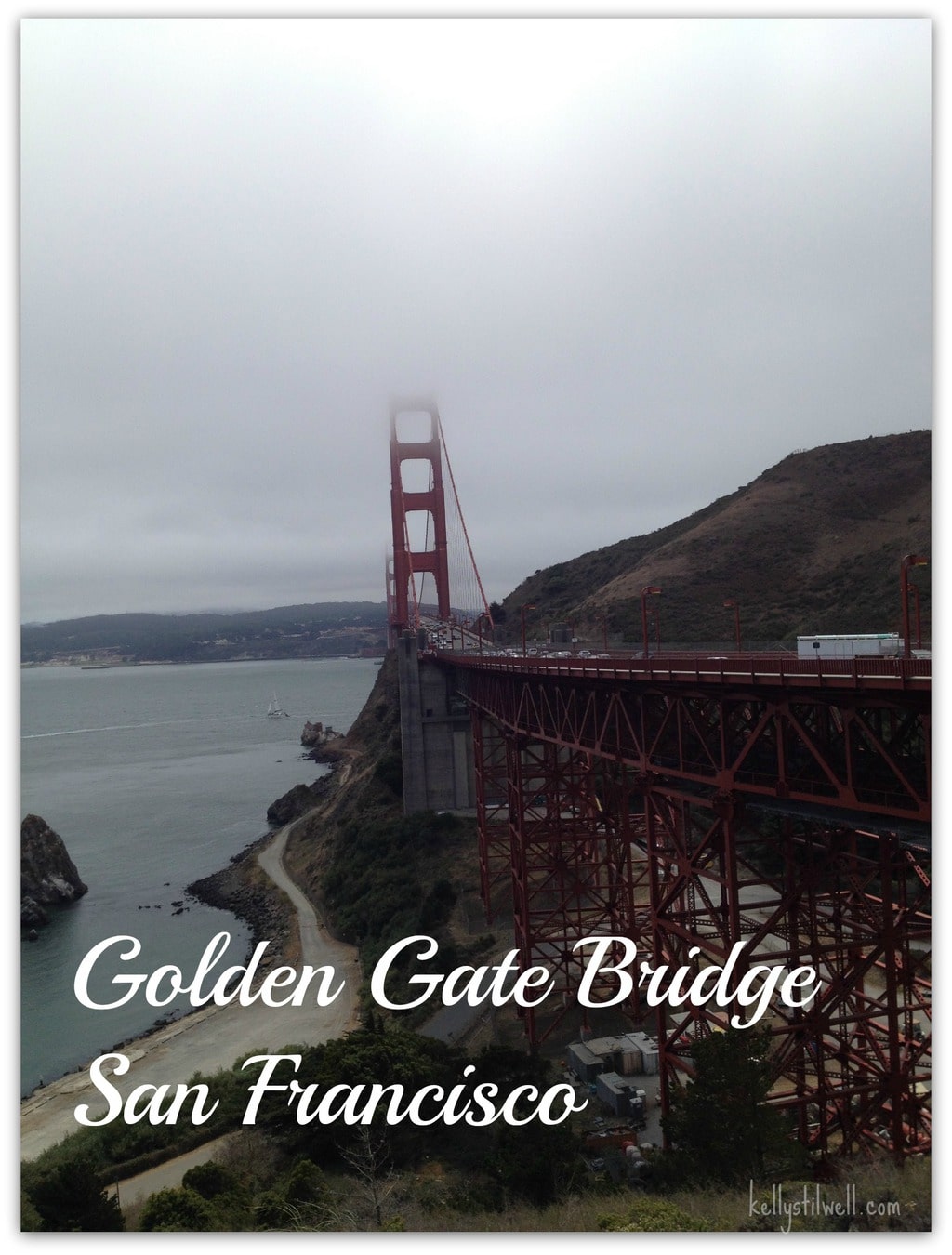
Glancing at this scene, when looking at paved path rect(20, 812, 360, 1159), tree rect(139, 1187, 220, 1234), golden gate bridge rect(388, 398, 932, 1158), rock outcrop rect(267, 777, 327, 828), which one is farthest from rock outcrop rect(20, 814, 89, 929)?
tree rect(139, 1187, 220, 1234)

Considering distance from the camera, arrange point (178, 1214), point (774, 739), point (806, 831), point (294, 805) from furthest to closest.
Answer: point (294, 805), point (806, 831), point (774, 739), point (178, 1214)

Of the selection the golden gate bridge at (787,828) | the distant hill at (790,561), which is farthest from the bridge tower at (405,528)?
the golden gate bridge at (787,828)

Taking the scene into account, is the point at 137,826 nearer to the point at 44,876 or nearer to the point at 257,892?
the point at 44,876

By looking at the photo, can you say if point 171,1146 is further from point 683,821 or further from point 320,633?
point 320,633

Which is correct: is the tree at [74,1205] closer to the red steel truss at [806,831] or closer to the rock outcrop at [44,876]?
the red steel truss at [806,831]

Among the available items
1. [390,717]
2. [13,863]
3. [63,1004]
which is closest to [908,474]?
[390,717]

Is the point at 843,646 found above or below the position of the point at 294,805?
above

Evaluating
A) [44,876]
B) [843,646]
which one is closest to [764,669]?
[843,646]
